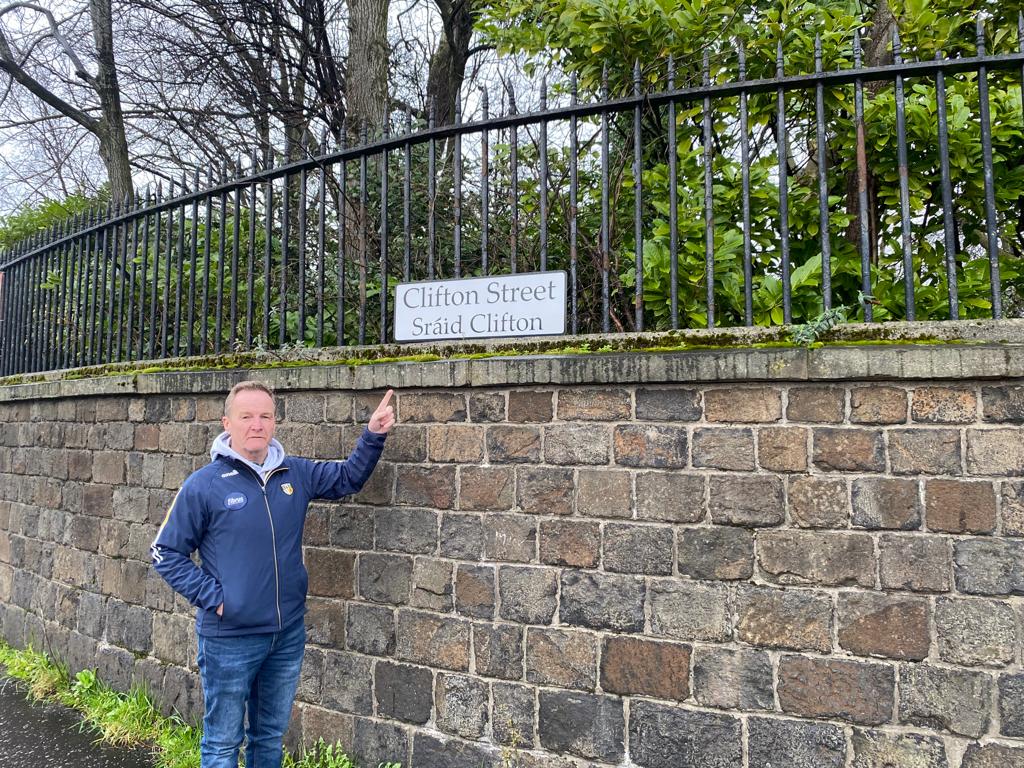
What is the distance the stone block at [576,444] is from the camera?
10.7ft

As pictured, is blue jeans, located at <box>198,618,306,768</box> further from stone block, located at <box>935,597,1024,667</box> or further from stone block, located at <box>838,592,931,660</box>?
stone block, located at <box>935,597,1024,667</box>

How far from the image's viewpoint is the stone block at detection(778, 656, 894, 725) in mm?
2783

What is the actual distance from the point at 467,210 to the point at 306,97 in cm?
622

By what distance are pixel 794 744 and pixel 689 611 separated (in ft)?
2.03

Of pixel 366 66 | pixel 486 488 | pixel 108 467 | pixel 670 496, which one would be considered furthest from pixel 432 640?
pixel 366 66

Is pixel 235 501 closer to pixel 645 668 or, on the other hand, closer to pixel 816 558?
pixel 645 668

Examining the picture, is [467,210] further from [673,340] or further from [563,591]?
[563,591]

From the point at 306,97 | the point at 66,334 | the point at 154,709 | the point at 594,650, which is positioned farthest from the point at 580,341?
the point at 306,97

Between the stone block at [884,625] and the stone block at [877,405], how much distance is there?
0.67 m

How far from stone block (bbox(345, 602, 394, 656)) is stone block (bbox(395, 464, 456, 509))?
584 mm

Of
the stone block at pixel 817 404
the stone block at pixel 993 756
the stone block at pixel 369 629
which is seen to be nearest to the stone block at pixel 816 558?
the stone block at pixel 817 404

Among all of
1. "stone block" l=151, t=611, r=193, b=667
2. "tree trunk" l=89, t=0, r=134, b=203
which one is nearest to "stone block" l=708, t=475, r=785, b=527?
"stone block" l=151, t=611, r=193, b=667

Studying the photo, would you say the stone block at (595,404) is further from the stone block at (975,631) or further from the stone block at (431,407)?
the stone block at (975,631)

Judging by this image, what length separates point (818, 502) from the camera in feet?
9.54
